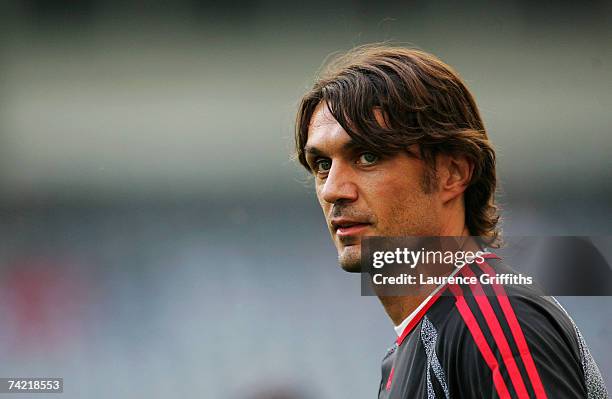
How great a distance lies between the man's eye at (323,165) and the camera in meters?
2.14

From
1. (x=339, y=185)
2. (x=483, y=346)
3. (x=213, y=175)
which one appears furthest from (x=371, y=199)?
(x=213, y=175)

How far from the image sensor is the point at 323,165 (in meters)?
2.16

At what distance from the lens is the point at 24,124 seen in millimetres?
6320

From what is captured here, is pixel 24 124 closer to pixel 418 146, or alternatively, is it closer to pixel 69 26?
A: pixel 69 26

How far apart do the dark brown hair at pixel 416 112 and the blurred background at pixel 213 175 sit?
3609mm

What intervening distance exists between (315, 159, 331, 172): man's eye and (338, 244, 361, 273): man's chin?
24 cm

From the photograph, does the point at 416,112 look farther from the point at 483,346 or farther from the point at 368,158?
the point at 483,346

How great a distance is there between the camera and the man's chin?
2.01 meters

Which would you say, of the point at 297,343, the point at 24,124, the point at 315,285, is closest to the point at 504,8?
the point at 315,285

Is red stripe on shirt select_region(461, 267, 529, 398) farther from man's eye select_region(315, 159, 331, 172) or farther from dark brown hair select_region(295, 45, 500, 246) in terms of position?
man's eye select_region(315, 159, 331, 172)

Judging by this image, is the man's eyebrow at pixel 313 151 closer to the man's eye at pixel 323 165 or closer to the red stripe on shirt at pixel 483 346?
the man's eye at pixel 323 165

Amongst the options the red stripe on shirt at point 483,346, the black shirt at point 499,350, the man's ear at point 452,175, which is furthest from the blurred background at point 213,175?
the red stripe on shirt at point 483,346

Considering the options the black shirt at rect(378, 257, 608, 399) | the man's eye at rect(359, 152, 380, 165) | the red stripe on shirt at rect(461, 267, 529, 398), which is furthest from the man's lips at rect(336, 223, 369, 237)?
the red stripe on shirt at rect(461, 267, 529, 398)

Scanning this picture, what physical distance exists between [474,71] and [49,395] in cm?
391
